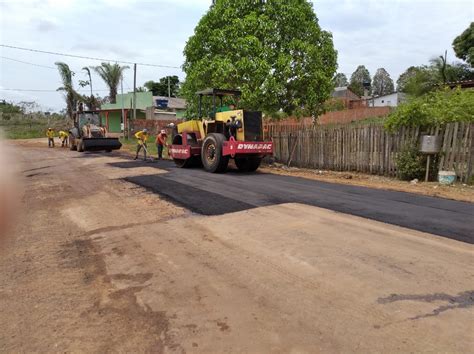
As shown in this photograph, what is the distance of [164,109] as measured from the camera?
49.2m

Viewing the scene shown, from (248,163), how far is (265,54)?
431 cm

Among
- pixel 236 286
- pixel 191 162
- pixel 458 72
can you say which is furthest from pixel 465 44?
pixel 236 286

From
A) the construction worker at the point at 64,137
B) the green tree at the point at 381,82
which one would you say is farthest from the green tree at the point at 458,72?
the green tree at the point at 381,82

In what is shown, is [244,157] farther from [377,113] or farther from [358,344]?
[377,113]

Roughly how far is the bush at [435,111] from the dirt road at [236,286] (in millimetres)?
5672

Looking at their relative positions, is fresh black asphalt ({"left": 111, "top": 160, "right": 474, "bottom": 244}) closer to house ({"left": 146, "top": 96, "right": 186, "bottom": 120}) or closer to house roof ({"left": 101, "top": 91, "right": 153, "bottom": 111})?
house ({"left": 146, "top": 96, "right": 186, "bottom": 120})

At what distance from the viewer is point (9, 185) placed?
1436mm

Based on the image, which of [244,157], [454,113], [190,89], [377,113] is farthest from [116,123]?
[454,113]

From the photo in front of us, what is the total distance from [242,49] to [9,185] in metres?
15.0

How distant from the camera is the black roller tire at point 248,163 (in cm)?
1428

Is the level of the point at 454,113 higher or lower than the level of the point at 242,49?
lower

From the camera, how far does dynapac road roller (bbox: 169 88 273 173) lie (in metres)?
13.3

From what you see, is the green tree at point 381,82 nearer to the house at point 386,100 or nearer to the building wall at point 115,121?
the house at point 386,100

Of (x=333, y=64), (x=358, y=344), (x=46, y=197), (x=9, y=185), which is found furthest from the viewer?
(x=333, y=64)
